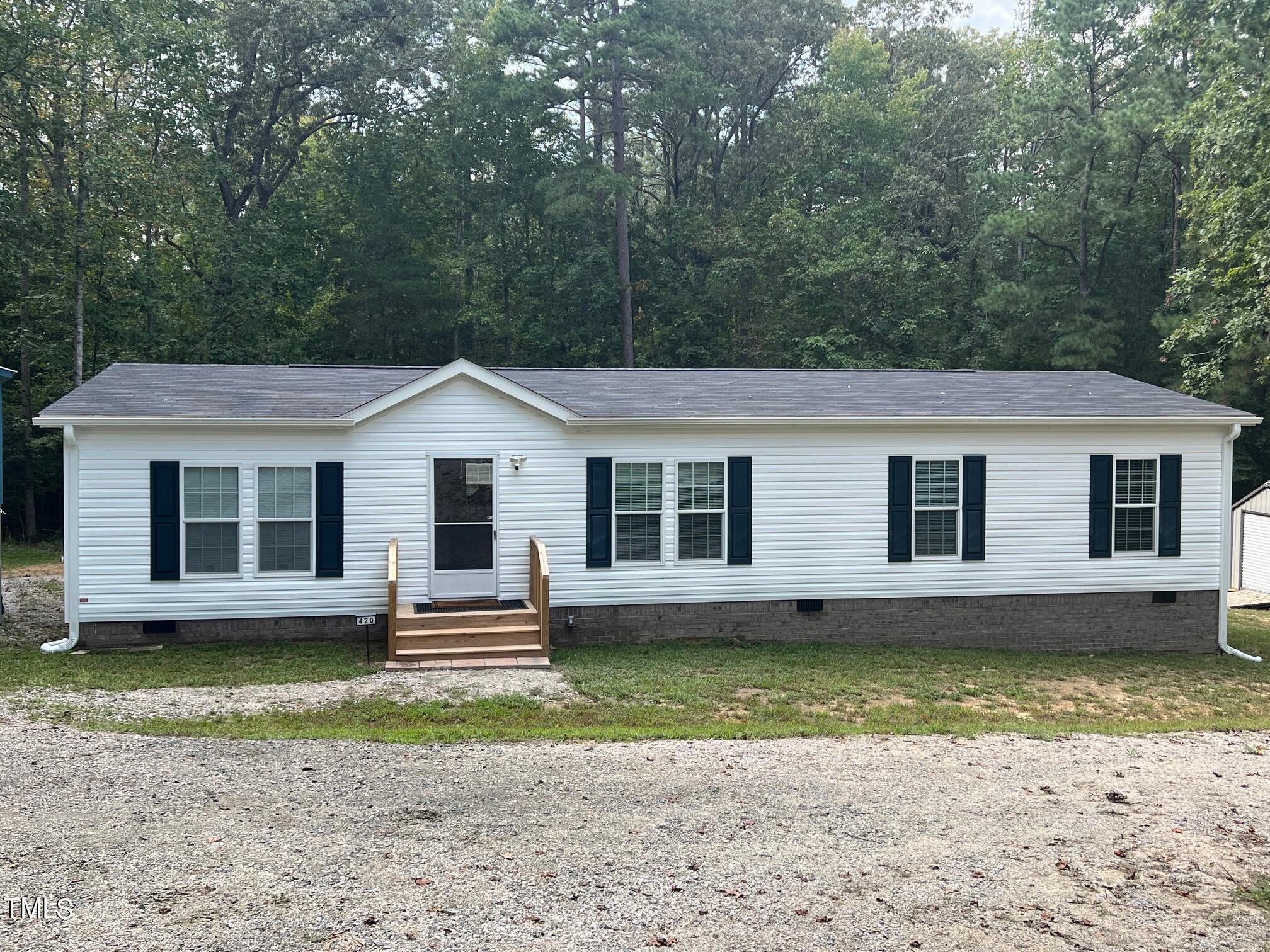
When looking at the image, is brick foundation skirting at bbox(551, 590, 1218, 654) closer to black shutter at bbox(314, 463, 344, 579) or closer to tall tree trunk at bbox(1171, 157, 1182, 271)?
black shutter at bbox(314, 463, 344, 579)

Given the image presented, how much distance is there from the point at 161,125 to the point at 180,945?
28.0 metres

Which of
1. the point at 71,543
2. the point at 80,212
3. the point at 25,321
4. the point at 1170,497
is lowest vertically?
the point at 71,543

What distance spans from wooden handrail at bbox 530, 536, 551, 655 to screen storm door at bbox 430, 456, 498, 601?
52cm

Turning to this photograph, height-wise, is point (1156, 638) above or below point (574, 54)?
below

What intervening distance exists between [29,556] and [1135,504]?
73.7 feet

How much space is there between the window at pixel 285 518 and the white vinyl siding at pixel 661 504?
0.12 metres

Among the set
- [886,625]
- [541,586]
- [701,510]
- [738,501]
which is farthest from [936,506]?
[541,586]

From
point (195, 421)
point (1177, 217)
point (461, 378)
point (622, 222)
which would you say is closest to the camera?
point (195, 421)

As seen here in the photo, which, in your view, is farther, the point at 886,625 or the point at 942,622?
the point at 942,622

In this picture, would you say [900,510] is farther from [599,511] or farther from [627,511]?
[599,511]

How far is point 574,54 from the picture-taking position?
31547mm

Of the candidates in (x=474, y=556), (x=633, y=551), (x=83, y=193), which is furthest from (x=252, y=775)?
(x=83, y=193)

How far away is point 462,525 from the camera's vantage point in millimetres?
13617

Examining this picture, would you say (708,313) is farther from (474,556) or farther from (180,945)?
(180,945)
